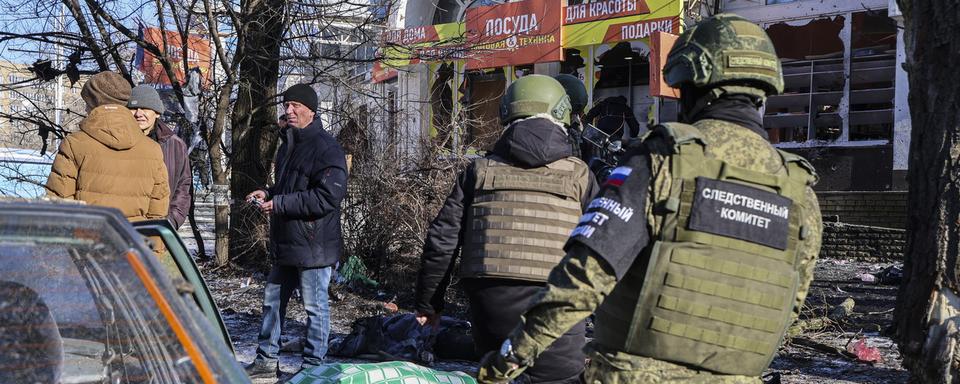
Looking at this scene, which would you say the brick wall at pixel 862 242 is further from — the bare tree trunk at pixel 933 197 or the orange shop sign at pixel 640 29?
the bare tree trunk at pixel 933 197

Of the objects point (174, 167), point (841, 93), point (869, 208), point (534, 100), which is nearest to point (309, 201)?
point (174, 167)

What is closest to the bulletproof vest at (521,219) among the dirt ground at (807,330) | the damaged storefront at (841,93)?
the dirt ground at (807,330)

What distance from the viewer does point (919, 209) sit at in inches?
186

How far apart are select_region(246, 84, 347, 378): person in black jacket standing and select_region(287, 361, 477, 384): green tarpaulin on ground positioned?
1253 millimetres

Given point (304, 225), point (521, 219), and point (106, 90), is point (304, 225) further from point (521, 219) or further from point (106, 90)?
point (521, 219)

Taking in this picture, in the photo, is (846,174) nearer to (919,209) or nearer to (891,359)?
(891,359)

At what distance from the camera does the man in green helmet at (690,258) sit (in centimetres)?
220

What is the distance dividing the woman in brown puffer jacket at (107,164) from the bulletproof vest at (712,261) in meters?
3.04

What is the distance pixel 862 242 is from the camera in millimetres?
12461

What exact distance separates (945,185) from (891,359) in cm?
184

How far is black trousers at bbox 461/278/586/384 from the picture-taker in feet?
10.9

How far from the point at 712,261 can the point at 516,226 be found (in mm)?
1256

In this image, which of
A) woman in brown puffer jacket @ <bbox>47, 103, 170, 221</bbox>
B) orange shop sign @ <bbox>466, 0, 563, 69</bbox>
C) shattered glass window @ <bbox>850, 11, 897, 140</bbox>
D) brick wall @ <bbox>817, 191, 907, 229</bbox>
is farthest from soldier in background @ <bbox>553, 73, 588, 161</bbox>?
orange shop sign @ <bbox>466, 0, 563, 69</bbox>

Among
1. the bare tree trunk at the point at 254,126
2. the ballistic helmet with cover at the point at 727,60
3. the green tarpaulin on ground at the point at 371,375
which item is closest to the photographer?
the ballistic helmet with cover at the point at 727,60
